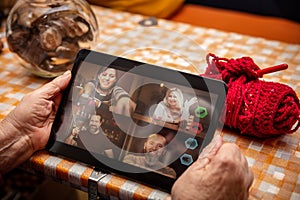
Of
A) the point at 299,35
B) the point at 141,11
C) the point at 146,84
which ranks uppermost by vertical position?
the point at 146,84

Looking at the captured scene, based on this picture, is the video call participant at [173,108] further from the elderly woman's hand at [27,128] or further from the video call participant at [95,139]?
the elderly woman's hand at [27,128]

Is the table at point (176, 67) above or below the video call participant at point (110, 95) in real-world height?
below

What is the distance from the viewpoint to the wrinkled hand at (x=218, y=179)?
68 cm

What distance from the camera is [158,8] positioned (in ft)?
4.93

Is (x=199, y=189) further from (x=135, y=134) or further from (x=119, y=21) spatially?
(x=119, y=21)

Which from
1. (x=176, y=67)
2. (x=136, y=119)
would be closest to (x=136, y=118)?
(x=136, y=119)

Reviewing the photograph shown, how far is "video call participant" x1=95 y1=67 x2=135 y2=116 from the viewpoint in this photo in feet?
2.77

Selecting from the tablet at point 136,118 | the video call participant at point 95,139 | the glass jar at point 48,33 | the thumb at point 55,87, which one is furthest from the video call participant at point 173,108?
the glass jar at point 48,33

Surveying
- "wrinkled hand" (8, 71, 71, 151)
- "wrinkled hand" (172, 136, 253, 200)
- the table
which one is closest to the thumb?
"wrinkled hand" (8, 71, 71, 151)

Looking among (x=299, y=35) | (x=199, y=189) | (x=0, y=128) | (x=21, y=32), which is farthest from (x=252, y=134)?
(x=299, y=35)

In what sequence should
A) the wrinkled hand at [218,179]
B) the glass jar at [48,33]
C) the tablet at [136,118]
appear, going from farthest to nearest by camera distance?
the glass jar at [48,33] → the tablet at [136,118] → the wrinkled hand at [218,179]

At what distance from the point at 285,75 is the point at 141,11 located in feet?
2.03

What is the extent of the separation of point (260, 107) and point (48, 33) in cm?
54

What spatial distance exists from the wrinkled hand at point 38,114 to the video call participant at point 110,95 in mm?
75
